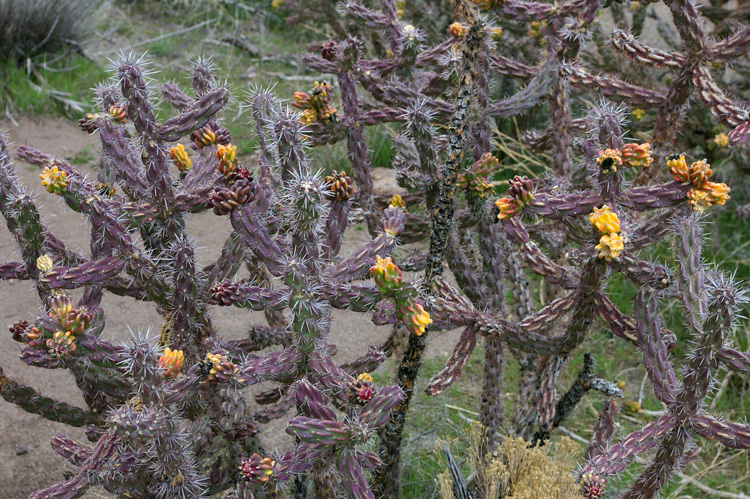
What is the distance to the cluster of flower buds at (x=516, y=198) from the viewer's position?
2096mm

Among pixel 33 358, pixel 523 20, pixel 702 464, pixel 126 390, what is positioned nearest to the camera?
pixel 33 358

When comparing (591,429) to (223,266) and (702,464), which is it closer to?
(702,464)

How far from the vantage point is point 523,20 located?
2.99 m

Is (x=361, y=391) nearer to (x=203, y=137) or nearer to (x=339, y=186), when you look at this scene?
(x=339, y=186)

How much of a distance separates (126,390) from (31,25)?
5276 mm

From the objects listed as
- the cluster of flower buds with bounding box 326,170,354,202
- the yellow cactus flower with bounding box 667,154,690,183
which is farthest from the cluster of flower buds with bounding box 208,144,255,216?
the yellow cactus flower with bounding box 667,154,690,183

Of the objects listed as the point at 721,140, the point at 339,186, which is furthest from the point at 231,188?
the point at 721,140

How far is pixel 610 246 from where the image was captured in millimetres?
2004

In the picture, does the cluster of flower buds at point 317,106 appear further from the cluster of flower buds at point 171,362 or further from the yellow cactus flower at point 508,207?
the cluster of flower buds at point 171,362

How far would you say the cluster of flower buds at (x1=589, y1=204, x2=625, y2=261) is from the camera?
2.00 meters

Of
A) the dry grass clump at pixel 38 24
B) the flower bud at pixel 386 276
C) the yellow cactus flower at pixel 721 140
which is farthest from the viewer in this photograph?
the dry grass clump at pixel 38 24

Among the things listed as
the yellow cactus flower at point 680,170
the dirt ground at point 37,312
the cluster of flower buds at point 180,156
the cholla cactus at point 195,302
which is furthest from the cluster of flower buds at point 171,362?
the yellow cactus flower at point 680,170

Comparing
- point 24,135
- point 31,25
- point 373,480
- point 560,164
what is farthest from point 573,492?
point 31,25

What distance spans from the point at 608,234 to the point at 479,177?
604 mm
